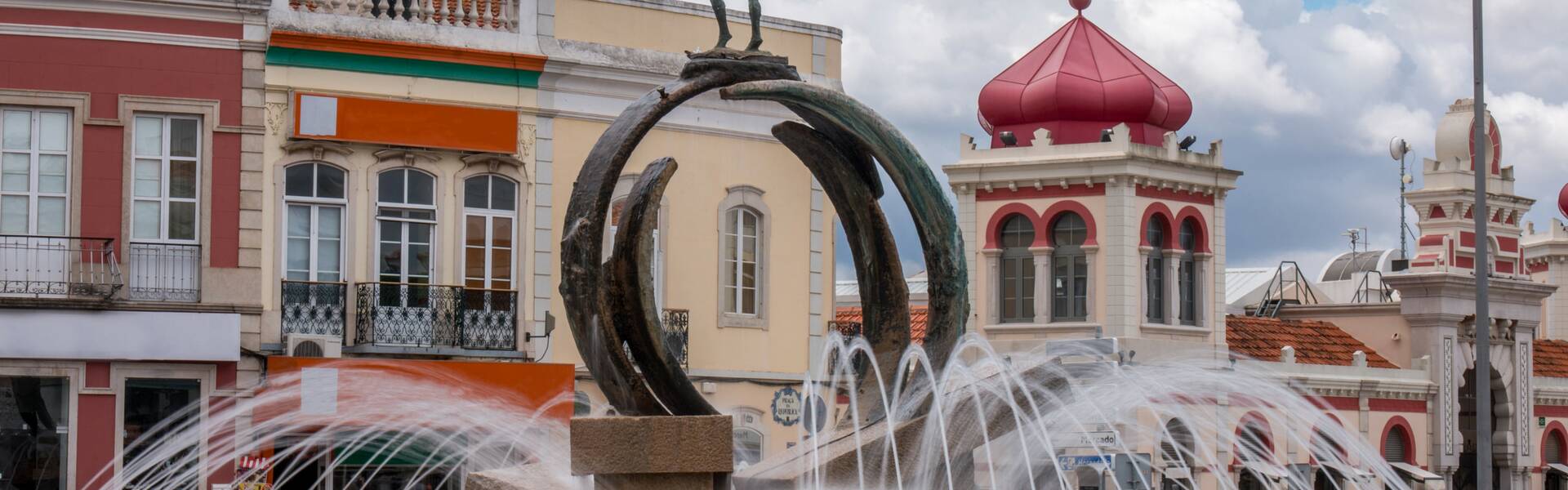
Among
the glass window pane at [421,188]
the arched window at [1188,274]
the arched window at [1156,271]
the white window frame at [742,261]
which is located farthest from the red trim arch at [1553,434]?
the glass window pane at [421,188]

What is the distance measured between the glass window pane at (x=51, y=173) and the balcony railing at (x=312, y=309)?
2.50 m

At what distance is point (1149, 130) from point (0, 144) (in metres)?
25.9

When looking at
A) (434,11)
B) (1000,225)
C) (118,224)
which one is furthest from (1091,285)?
(118,224)

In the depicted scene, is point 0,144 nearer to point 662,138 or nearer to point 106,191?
point 106,191

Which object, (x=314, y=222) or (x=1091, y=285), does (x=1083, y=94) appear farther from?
(x=314, y=222)

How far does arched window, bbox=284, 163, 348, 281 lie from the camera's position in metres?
24.2

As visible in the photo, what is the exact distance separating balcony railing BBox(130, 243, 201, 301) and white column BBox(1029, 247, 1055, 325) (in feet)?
76.5

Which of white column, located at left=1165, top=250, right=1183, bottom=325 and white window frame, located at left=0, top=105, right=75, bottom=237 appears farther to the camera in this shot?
white column, located at left=1165, top=250, right=1183, bottom=325

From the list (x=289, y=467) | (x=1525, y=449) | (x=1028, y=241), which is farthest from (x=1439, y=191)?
(x=289, y=467)

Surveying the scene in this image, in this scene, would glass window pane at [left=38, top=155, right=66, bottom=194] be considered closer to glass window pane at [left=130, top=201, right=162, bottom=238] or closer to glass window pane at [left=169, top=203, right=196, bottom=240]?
glass window pane at [left=130, top=201, right=162, bottom=238]

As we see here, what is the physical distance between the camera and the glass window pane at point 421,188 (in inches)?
976

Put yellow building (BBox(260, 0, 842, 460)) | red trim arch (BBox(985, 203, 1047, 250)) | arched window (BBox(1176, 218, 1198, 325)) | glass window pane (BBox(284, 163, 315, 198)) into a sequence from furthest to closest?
arched window (BBox(1176, 218, 1198, 325)), red trim arch (BBox(985, 203, 1047, 250)), glass window pane (BBox(284, 163, 315, 198)), yellow building (BBox(260, 0, 842, 460))

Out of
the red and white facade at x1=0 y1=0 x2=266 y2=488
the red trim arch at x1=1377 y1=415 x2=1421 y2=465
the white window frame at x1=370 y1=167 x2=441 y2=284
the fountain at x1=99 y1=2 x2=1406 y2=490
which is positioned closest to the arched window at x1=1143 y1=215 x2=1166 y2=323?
the red trim arch at x1=1377 y1=415 x2=1421 y2=465

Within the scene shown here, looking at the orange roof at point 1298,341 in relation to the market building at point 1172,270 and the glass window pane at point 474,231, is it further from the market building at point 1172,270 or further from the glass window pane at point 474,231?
the glass window pane at point 474,231
